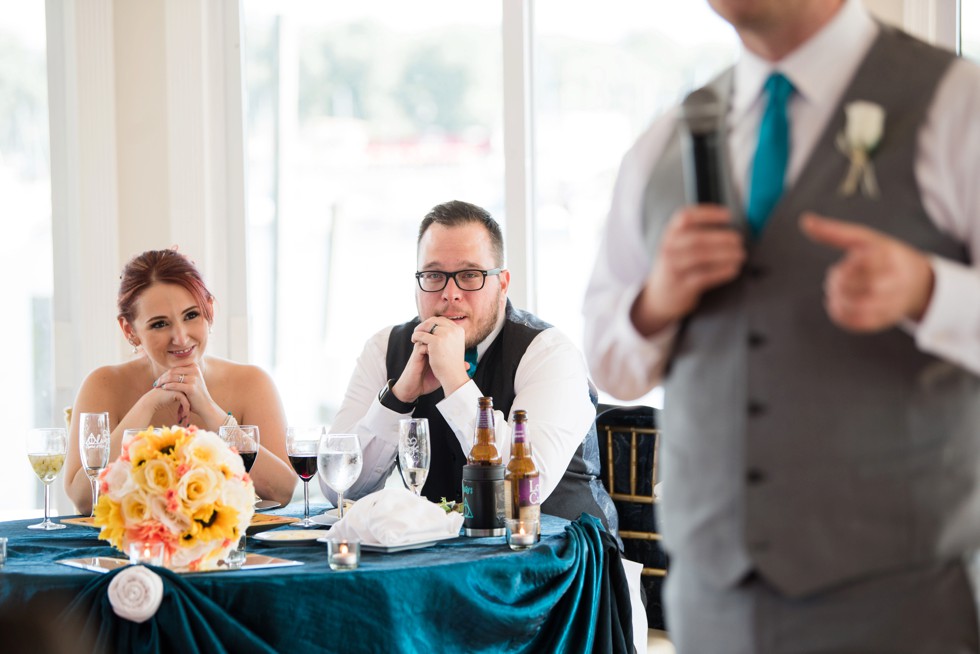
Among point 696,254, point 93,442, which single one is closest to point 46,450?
point 93,442

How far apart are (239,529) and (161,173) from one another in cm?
296

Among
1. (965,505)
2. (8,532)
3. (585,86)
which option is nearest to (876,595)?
(965,505)

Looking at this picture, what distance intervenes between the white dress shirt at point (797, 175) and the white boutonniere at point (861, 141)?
1.7 inches

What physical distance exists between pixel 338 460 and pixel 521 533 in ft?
1.34

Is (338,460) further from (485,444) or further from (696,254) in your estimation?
(696,254)

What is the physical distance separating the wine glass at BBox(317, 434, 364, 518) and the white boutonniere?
135 cm

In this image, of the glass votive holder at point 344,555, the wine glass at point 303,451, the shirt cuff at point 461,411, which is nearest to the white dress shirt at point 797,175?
the glass votive holder at point 344,555

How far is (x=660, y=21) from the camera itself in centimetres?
435

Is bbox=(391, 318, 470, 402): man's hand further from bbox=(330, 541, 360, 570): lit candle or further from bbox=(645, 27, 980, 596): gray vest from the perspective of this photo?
bbox=(645, 27, 980, 596): gray vest

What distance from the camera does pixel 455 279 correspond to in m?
2.90

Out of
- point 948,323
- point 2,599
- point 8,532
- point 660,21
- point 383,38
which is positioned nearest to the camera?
point 948,323

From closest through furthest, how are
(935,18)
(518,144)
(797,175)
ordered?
(797,175)
(935,18)
(518,144)

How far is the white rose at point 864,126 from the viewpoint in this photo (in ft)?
3.41

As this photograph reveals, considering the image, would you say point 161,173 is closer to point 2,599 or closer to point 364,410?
point 364,410
